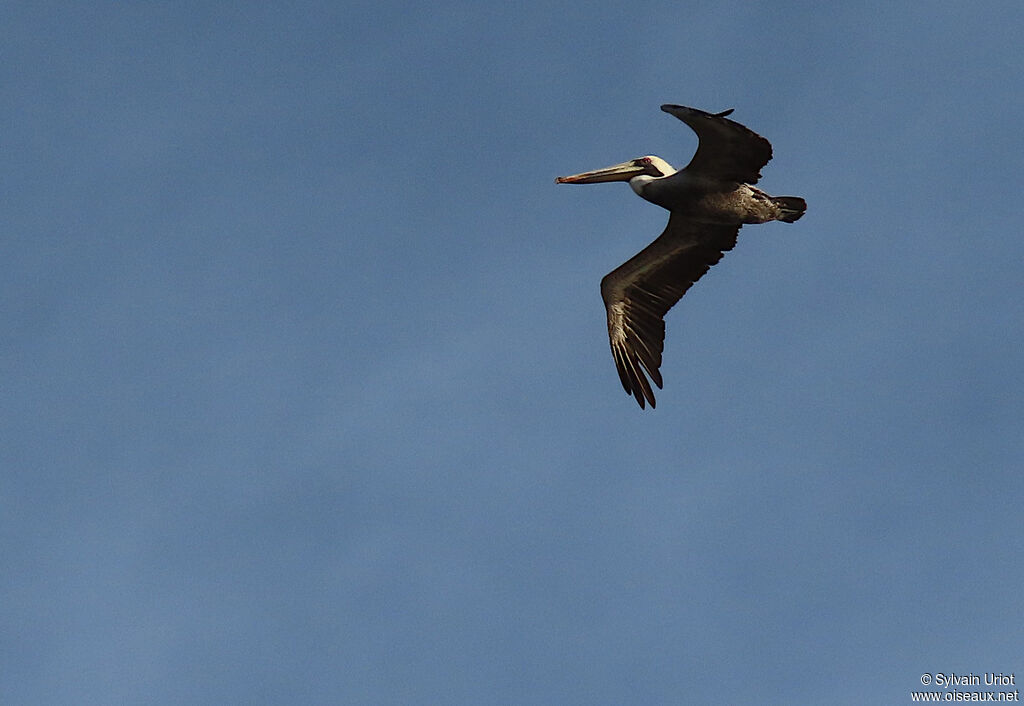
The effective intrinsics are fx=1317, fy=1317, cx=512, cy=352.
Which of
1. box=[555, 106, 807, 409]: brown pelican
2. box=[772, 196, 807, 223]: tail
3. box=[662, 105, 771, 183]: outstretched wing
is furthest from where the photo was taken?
box=[772, 196, 807, 223]: tail

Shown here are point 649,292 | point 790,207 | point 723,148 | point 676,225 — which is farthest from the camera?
point 649,292

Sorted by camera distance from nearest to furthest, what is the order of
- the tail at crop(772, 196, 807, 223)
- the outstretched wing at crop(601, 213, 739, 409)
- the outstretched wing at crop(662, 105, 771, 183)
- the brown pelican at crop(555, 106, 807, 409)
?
1. the outstretched wing at crop(662, 105, 771, 183)
2. the brown pelican at crop(555, 106, 807, 409)
3. the tail at crop(772, 196, 807, 223)
4. the outstretched wing at crop(601, 213, 739, 409)

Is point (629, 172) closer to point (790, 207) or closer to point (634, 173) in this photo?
Answer: point (634, 173)

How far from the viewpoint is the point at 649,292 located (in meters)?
20.9

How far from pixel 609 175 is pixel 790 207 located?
126 inches

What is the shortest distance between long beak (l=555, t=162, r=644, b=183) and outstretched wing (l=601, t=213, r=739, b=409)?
111 cm

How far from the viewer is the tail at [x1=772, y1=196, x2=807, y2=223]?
18.8 meters

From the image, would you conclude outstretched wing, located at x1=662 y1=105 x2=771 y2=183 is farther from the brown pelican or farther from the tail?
the tail

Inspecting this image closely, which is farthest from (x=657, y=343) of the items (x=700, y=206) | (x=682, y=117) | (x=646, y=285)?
(x=682, y=117)

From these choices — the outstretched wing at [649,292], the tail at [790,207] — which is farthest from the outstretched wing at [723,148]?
the outstretched wing at [649,292]

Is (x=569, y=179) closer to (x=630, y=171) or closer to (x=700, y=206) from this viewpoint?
(x=630, y=171)

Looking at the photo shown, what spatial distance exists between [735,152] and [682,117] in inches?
40.7

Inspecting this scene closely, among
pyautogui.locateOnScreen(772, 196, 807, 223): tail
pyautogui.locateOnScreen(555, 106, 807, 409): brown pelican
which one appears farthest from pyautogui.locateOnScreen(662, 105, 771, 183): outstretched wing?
pyautogui.locateOnScreen(772, 196, 807, 223): tail

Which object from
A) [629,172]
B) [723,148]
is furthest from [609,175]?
[723,148]
